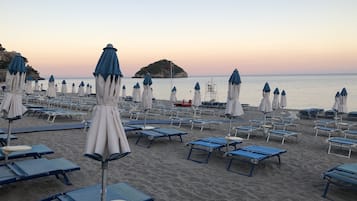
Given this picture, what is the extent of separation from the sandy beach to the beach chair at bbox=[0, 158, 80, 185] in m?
0.30

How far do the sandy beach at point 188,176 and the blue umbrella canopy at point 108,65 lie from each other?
2472 mm

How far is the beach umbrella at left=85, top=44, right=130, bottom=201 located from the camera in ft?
9.39

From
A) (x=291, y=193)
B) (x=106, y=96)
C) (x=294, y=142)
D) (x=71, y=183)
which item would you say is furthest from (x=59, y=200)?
(x=294, y=142)

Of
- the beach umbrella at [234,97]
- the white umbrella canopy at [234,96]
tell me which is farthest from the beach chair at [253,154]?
the white umbrella canopy at [234,96]

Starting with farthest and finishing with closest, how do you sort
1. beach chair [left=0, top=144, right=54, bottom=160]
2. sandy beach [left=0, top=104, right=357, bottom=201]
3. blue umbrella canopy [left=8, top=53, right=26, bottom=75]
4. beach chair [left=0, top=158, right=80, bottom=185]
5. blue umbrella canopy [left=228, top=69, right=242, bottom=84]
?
blue umbrella canopy [left=228, top=69, right=242, bottom=84], beach chair [left=0, top=144, right=54, bottom=160], blue umbrella canopy [left=8, top=53, right=26, bottom=75], sandy beach [left=0, top=104, right=357, bottom=201], beach chair [left=0, top=158, right=80, bottom=185]

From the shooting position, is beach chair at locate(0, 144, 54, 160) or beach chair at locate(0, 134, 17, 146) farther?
beach chair at locate(0, 134, 17, 146)

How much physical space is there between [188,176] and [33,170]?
2.92m

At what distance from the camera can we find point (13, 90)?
513 centimetres

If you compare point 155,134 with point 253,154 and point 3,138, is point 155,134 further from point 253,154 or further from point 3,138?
point 3,138

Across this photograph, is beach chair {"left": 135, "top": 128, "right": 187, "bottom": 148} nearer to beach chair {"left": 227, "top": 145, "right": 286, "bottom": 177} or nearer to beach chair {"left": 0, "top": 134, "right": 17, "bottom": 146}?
beach chair {"left": 227, "top": 145, "right": 286, "bottom": 177}

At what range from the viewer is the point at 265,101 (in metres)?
10.7

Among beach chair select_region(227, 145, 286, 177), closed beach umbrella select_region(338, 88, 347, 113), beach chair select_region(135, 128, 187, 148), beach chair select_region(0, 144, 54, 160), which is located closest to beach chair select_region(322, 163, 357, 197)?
beach chair select_region(227, 145, 286, 177)

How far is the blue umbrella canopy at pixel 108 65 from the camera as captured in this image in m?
2.87

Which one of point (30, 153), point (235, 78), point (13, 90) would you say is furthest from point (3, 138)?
point (235, 78)
